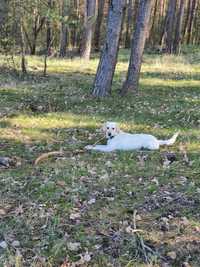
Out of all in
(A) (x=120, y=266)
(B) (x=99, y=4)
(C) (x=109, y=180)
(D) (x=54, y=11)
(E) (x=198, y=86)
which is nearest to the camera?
(A) (x=120, y=266)

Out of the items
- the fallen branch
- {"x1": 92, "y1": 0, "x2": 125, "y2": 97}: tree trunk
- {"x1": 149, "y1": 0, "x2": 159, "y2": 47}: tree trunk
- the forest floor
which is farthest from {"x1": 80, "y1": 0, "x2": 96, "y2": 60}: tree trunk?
the fallen branch

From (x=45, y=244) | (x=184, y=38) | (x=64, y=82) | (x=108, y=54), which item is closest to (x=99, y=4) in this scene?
(x=184, y=38)

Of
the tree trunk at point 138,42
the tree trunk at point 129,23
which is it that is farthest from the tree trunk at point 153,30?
the tree trunk at point 138,42

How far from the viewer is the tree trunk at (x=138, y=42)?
16.3 metres

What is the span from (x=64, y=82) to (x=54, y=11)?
4317 millimetres

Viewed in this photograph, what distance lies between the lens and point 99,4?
4422cm

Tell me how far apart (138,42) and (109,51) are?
109cm

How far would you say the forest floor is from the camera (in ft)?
20.4

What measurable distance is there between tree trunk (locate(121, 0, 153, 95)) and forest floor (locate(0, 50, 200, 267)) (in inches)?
45.4

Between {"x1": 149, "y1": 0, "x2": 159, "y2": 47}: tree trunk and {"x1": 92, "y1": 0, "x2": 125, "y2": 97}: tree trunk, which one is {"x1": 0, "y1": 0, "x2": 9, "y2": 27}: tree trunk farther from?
{"x1": 149, "y1": 0, "x2": 159, "y2": 47}: tree trunk

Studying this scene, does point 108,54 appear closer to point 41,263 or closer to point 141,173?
point 141,173

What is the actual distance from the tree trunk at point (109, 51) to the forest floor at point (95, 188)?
0.70 m

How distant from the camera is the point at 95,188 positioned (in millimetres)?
8172

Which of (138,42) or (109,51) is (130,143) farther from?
(138,42)
